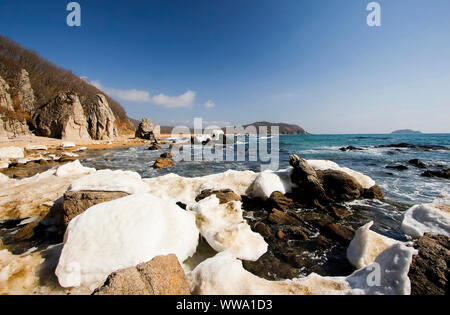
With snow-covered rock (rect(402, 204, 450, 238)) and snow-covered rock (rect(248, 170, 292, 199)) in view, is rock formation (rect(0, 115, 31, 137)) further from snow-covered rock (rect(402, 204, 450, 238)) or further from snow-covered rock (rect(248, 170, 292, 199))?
snow-covered rock (rect(402, 204, 450, 238))

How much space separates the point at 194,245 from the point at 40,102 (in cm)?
6362

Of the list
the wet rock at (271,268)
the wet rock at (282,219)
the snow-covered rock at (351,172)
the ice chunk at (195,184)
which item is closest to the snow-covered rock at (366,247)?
the wet rock at (271,268)

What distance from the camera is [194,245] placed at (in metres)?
4.39

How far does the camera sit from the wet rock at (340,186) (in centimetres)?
869

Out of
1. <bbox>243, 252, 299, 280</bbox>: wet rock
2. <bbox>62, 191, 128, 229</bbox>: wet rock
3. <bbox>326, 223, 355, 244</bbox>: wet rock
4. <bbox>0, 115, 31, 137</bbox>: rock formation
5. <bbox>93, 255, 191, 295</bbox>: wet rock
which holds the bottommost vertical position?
<bbox>243, 252, 299, 280</bbox>: wet rock

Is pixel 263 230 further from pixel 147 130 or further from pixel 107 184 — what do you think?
pixel 147 130

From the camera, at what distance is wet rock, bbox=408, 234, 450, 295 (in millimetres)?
2792

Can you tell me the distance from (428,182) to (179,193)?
16.7 meters

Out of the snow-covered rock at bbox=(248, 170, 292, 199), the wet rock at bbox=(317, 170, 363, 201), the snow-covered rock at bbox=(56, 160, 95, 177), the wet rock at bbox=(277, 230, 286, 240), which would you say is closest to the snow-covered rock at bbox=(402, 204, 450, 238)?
the wet rock at bbox=(317, 170, 363, 201)

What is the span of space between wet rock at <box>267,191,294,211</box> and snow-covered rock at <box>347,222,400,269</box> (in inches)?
124

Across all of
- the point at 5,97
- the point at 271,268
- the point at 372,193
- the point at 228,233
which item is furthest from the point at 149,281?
the point at 5,97

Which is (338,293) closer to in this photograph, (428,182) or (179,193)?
(179,193)

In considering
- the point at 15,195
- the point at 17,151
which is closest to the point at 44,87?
the point at 17,151

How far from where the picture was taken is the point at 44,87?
4875 centimetres
